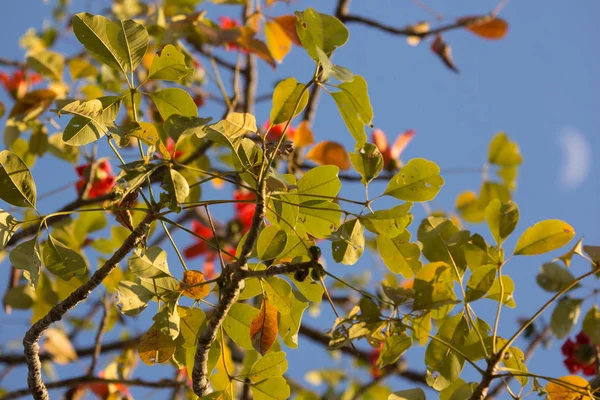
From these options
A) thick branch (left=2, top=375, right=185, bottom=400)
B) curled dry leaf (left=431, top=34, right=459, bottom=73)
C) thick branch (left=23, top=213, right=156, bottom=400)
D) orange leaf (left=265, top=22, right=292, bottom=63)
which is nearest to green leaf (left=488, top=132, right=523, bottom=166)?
curled dry leaf (left=431, top=34, right=459, bottom=73)

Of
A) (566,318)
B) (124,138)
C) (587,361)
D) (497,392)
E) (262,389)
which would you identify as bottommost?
(497,392)

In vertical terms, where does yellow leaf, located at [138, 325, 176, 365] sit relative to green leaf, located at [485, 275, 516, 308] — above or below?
above

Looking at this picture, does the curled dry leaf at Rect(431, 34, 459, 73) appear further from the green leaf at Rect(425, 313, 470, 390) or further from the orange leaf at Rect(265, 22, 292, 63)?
the green leaf at Rect(425, 313, 470, 390)

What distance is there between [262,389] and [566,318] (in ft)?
1.62

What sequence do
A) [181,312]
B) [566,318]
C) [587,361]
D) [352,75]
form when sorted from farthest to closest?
1. [587,361]
2. [566,318]
3. [181,312]
4. [352,75]

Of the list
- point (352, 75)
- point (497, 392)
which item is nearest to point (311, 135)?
point (352, 75)

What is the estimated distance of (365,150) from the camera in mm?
833

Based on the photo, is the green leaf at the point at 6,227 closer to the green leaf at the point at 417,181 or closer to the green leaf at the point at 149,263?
the green leaf at the point at 149,263

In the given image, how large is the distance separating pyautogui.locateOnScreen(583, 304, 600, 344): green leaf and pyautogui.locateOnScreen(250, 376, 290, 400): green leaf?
57 cm

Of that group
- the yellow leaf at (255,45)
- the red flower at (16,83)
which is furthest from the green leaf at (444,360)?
the red flower at (16,83)

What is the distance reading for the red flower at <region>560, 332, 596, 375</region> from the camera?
4.34ft

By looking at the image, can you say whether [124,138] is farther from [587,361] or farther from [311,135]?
[587,361]

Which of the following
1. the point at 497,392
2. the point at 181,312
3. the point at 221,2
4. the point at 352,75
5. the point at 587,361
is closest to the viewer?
the point at 352,75

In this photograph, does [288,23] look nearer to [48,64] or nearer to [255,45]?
[255,45]
